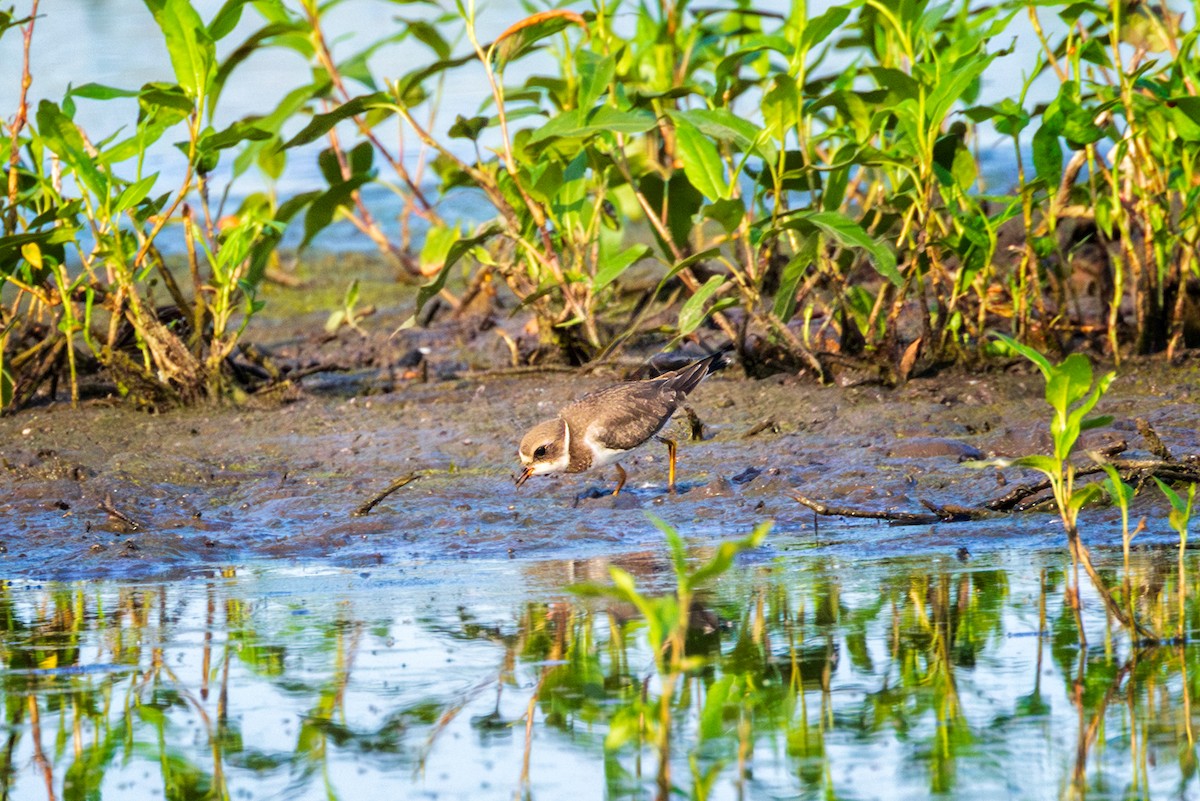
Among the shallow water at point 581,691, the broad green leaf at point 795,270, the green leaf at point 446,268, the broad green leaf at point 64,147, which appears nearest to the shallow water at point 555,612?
the shallow water at point 581,691

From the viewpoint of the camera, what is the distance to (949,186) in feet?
20.6

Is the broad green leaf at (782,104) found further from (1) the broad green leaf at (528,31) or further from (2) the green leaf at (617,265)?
(1) the broad green leaf at (528,31)

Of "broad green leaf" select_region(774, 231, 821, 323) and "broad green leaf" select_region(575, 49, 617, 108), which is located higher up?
"broad green leaf" select_region(575, 49, 617, 108)

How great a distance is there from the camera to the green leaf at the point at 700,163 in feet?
21.2

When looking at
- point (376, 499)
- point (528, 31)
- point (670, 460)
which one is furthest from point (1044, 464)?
point (528, 31)

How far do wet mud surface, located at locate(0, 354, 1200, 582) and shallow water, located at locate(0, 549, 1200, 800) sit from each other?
553mm

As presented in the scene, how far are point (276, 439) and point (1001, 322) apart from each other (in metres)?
3.47

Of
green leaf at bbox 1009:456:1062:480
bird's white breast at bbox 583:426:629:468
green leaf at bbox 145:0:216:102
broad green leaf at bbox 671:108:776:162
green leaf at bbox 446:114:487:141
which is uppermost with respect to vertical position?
green leaf at bbox 145:0:216:102

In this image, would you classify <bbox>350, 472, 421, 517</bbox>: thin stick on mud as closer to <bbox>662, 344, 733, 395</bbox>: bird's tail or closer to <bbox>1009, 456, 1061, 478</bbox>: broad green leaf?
<bbox>662, 344, 733, 395</bbox>: bird's tail

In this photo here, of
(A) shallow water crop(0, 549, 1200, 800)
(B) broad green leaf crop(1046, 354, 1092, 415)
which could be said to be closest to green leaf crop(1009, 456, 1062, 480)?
(B) broad green leaf crop(1046, 354, 1092, 415)

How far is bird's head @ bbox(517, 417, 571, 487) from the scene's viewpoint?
5887 mm

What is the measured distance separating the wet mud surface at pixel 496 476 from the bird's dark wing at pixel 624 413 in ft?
0.70

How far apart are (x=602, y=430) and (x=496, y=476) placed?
0.54 meters

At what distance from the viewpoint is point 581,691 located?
11.0 ft
